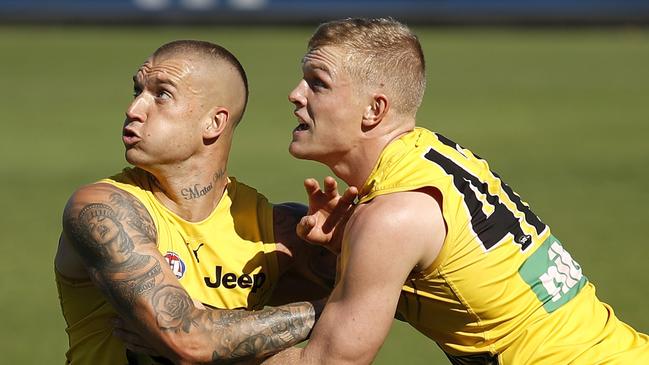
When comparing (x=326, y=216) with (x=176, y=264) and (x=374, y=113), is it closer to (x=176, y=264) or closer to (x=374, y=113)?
(x=374, y=113)

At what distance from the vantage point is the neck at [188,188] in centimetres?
532

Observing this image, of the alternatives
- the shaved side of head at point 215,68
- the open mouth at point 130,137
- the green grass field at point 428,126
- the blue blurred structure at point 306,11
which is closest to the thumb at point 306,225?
the shaved side of head at point 215,68

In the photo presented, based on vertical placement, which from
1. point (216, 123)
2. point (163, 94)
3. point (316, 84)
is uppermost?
point (316, 84)

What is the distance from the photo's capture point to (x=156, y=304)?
486 cm

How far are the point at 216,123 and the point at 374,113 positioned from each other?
30.9 inches

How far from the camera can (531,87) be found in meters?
23.1

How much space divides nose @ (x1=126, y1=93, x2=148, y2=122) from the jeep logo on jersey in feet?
2.43

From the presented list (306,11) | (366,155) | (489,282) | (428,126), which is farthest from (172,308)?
(306,11)

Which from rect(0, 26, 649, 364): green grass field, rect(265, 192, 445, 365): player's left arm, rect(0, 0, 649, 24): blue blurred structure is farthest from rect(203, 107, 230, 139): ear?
rect(0, 0, 649, 24): blue blurred structure

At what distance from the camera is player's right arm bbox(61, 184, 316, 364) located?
4.84m

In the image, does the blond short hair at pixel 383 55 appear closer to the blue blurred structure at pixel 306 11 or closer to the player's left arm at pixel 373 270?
the player's left arm at pixel 373 270

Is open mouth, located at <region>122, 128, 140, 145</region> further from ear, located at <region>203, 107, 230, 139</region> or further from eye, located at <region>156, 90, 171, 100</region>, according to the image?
ear, located at <region>203, 107, 230, 139</region>

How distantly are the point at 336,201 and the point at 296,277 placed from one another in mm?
663

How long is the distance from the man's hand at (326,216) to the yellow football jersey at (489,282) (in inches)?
8.9
